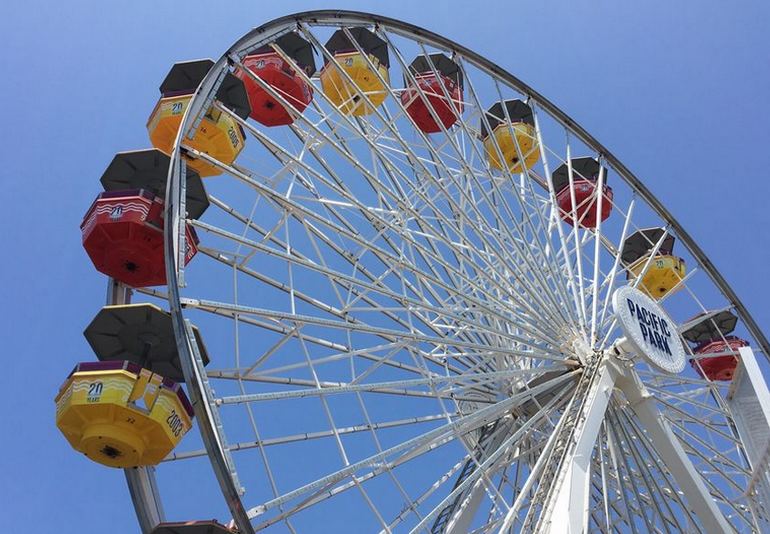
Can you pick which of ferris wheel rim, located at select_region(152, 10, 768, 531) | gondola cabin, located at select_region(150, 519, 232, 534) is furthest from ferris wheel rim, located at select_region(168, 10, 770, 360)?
gondola cabin, located at select_region(150, 519, 232, 534)

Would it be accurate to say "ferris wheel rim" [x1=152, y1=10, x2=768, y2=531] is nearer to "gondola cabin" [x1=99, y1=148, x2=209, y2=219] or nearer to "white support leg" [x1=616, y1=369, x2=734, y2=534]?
"gondola cabin" [x1=99, y1=148, x2=209, y2=219]

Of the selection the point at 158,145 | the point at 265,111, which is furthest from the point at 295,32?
the point at 158,145

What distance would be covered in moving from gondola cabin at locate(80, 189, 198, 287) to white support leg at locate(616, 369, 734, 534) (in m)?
6.14

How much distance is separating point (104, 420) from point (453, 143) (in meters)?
7.31

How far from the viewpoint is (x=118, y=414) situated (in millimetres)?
9086

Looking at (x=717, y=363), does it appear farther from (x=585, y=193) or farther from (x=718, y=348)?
(x=585, y=193)

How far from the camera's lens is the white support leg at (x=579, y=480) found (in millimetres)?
8773

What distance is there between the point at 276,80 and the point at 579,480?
27.0ft

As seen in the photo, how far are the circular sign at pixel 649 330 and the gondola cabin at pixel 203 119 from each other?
222 inches

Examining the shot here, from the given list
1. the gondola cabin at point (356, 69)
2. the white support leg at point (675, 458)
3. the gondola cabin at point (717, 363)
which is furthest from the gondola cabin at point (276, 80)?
the gondola cabin at point (717, 363)

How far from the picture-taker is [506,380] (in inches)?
497

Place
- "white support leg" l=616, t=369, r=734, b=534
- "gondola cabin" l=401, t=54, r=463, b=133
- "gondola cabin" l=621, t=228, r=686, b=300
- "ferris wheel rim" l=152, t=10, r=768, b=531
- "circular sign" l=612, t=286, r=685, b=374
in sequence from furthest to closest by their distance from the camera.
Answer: "gondola cabin" l=621, t=228, r=686, b=300 → "gondola cabin" l=401, t=54, r=463, b=133 → "circular sign" l=612, t=286, r=685, b=374 → "white support leg" l=616, t=369, r=734, b=534 → "ferris wheel rim" l=152, t=10, r=768, b=531

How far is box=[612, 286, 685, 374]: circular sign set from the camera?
10914 millimetres

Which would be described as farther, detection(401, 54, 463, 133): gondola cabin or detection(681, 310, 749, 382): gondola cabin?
detection(681, 310, 749, 382): gondola cabin
